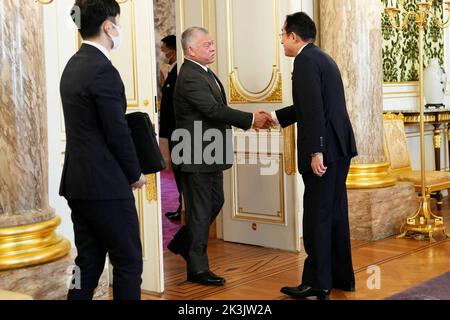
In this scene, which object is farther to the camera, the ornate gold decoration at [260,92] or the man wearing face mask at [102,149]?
the ornate gold decoration at [260,92]

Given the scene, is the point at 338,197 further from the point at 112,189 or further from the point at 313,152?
the point at 112,189

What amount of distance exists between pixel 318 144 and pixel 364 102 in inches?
86.9

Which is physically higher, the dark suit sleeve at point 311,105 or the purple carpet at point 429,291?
the dark suit sleeve at point 311,105

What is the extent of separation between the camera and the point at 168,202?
27.0ft

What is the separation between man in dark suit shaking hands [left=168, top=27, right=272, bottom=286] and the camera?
446 centimetres

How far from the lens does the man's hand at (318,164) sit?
12.7 ft

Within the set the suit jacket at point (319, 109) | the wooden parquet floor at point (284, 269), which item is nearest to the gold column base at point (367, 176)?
the wooden parquet floor at point (284, 269)

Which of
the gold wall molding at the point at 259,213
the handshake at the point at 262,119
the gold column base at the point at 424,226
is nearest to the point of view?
the handshake at the point at 262,119

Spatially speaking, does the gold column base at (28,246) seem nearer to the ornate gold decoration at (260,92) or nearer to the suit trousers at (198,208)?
the suit trousers at (198,208)

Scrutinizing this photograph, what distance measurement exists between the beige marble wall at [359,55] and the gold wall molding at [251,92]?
0.70 metres

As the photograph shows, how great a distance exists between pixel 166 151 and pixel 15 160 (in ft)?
15.8

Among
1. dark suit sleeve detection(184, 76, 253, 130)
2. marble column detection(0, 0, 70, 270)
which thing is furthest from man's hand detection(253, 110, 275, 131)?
marble column detection(0, 0, 70, 270)

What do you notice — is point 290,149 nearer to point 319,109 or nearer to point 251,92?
point 251,92

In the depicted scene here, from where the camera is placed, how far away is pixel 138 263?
2.96 metres
